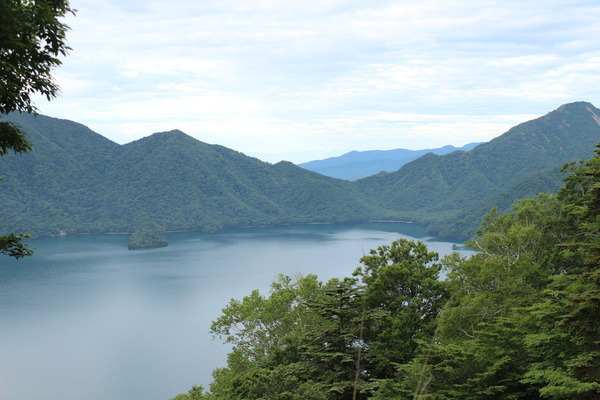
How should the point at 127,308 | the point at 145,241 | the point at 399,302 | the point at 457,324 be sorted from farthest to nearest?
the point at 145,241 < the point at 127,308 < the point at 399,302 < the point at 457,324

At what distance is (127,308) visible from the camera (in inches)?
2699

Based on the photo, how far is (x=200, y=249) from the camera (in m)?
123

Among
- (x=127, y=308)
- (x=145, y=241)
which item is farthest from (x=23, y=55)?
(x=145, y=241)

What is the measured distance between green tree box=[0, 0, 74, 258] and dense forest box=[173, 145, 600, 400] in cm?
527

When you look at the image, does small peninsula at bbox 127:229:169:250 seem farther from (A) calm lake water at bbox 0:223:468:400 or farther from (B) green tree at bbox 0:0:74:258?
(B) green tree at bbox 0:0:74:258

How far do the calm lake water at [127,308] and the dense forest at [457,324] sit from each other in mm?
3799

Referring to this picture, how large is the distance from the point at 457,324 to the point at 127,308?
2387 inches

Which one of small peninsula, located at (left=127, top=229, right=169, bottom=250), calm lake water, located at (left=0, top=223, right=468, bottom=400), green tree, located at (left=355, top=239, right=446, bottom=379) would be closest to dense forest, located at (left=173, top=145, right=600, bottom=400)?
green tree, located at (left=355, top=239, right=446, bottom=379)

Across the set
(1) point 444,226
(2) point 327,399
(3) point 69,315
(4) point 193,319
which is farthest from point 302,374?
(1) point 444,226

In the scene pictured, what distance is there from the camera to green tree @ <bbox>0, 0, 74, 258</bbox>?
19.9ft

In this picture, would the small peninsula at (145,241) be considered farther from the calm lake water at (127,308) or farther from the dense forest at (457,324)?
the dense forest at (457,324)

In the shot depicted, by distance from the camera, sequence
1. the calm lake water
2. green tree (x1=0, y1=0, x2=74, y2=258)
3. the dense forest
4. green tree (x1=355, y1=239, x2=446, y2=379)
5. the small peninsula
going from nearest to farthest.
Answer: green tree (x1=0, y1=0, x2=74, y2=258) < the dense forest < green tree (x1=355, y1=239, x2=446, y2=379) < the calm lake water < the small peninsula

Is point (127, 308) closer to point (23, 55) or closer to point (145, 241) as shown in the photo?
point (145, 241)

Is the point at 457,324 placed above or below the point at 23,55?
below
